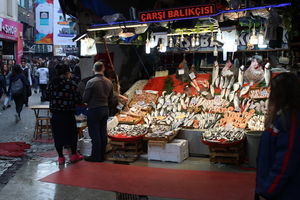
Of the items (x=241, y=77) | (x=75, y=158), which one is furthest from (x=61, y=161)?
(x=241, y=77)

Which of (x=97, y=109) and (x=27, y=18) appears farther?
(x=27, y=18)

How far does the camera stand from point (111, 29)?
969 cm

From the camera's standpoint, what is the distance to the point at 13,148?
9.20m

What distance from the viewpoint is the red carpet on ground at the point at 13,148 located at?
864 cm

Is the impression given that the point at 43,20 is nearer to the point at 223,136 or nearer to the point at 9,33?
the point at 9,33

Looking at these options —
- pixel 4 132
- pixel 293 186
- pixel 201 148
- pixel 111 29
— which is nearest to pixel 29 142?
pixel 4 132

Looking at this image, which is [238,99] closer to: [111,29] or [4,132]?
[111,29]

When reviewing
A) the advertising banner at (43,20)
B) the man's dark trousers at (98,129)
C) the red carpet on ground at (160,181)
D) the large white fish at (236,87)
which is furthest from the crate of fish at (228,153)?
the advertising banner at (43,20)

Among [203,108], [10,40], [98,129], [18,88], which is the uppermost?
[10,40]

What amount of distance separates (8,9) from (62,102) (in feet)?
66.7

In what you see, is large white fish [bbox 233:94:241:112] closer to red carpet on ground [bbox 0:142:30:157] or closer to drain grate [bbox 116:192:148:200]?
drain grate [bbox 116:192:148:200]

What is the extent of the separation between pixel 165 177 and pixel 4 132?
6.61 metres

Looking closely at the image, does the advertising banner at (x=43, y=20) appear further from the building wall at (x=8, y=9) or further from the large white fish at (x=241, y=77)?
the large white fish at (x=241, y=77)

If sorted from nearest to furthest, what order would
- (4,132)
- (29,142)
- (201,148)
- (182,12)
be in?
(182,12) → (201,148) → (29,142) → (4,132)
